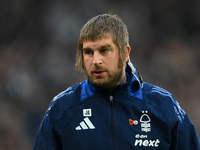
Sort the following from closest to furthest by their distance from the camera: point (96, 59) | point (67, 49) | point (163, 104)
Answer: point (96, 59) → point (163, 104) → point (67, 49)

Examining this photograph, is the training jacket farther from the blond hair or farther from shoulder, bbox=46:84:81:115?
the blond hair

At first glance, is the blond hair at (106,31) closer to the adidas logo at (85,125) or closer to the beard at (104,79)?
the beard at (104,79)

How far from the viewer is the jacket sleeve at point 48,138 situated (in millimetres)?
1994

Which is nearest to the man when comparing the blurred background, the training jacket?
the training jacket

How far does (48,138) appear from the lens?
6.56ft

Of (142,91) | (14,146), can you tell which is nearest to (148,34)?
(14,146)

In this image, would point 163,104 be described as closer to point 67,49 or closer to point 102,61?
point 102,61

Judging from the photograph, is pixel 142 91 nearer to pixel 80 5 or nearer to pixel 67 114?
pixel 67 114

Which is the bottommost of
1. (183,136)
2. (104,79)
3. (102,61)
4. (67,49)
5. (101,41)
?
(183,136)

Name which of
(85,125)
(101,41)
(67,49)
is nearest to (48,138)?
(85,125)

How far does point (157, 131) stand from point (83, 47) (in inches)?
27.5

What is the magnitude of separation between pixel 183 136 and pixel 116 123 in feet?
1.44

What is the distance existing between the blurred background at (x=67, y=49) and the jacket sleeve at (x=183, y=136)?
393 centimetres

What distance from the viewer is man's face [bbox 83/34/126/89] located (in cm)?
196
